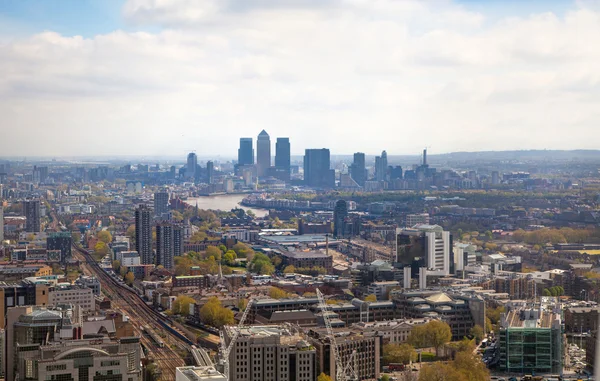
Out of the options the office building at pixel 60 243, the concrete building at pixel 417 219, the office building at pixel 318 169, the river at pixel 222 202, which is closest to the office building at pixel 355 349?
the office building at pixel 60 243

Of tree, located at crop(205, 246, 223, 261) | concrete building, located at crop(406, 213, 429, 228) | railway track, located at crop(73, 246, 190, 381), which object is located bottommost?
railway track, located at crop(73, 246, 190, 381)

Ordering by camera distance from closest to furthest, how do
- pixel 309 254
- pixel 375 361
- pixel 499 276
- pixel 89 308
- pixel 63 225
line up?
pixel 375 361
pixel 89 308
pixel 499 276
pixel 309 254
pixel 63 225

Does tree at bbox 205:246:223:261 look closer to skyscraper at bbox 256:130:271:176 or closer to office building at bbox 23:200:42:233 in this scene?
office building at bbox 23:200:42:233

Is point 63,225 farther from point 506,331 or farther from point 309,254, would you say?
point 506,331

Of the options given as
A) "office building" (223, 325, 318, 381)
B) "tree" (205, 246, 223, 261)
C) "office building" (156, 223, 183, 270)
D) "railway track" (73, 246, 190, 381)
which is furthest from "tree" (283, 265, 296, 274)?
"office building" (223, 325, 318, 381)

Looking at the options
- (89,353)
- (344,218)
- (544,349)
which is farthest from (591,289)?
(344,218)

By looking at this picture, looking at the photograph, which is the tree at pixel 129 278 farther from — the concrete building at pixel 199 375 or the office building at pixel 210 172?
the office building at pixel 210 172
